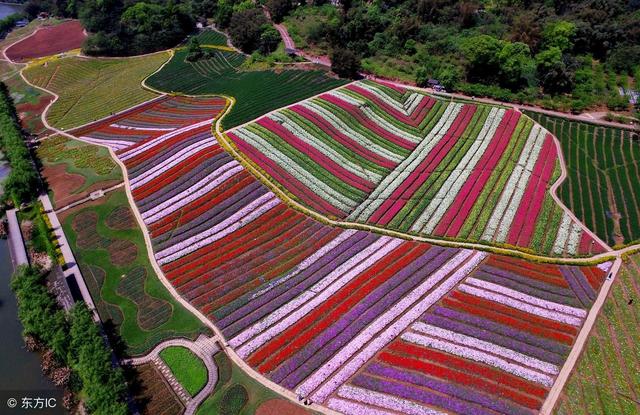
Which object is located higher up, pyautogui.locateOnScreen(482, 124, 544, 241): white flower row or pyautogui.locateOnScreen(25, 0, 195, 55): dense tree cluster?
pyautogui.locateOnScreen(25, 0, 195, 55): dense tree cluster

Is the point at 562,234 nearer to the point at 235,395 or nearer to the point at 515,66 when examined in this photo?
the point at 235,395

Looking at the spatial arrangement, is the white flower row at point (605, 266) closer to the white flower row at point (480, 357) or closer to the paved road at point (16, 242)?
the white flower row at point (480, 357)

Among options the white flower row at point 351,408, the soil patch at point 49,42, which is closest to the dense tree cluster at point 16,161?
the soil patch at point 49,42

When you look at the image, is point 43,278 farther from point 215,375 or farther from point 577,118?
point 577,118

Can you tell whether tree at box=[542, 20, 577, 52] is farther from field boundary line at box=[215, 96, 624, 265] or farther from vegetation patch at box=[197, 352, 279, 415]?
vegetation patch at box=[197, 352, 279, 415]

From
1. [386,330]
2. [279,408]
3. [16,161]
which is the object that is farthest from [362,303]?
[16,161]

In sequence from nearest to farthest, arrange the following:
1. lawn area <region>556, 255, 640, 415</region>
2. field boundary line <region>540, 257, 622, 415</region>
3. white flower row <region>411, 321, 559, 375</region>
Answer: lawn area <region>556, 255, 640, 415</region>
field boundary line <region>540, 257, 622, 415</region>
white flower row <region>411, 321, 559, 375</region>

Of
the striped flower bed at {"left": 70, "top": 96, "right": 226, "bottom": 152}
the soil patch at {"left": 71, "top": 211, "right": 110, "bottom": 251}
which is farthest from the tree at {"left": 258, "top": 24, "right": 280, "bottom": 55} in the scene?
the soil patch at {"left": 71, "top": 211, "right": 110, "bottom": 251}
